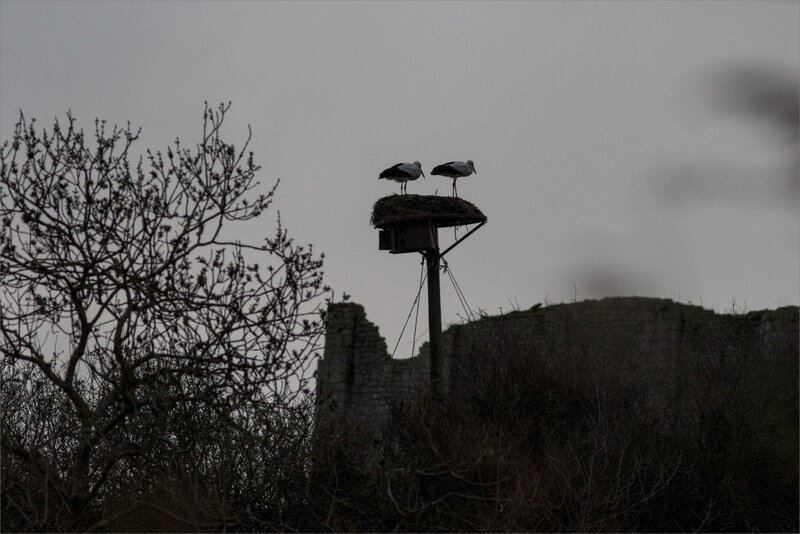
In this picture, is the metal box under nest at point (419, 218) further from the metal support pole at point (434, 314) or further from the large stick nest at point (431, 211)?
the metal support pole at point (434, 314)

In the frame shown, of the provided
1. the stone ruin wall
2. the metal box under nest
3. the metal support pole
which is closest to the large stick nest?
the metal box under nest

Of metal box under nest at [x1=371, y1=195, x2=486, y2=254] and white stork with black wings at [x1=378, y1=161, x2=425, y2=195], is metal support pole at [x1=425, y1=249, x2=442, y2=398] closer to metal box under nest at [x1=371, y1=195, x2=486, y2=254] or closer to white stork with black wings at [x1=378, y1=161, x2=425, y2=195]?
metal box under nest at [x1=371, y1=195, x2=486, y2=254]

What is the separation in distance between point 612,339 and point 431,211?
3649 mm

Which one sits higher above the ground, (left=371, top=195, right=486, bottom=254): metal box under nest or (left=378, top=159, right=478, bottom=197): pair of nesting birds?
(left=378, top=159, right=478, bottom=197): pair of nesting birds

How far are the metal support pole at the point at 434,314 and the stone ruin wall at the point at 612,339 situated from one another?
41cm

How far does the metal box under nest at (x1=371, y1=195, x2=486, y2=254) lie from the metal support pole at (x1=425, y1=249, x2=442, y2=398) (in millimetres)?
194

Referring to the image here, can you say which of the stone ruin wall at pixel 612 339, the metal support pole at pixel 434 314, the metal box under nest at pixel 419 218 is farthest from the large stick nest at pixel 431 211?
the stone ruin wall at pixel 612 339

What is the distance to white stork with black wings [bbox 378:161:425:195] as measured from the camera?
47.6 ft

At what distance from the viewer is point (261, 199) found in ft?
27.7

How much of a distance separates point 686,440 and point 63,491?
7.46m

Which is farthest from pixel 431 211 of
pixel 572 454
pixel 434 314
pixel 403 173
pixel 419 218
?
pixel 572 454

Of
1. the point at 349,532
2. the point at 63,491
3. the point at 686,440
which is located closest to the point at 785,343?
the point at 686,440

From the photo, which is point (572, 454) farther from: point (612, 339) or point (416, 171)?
point (416, 171)

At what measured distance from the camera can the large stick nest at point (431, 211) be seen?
45.7 feet
